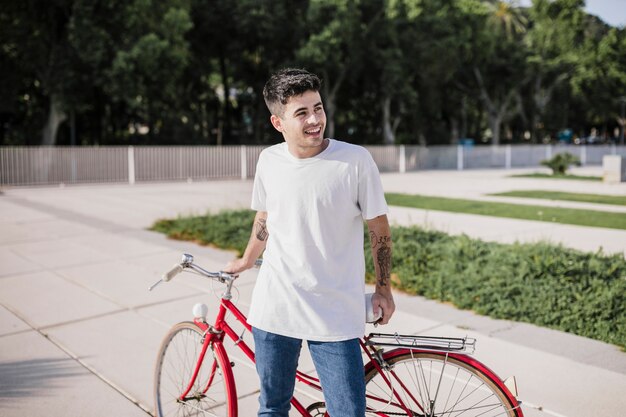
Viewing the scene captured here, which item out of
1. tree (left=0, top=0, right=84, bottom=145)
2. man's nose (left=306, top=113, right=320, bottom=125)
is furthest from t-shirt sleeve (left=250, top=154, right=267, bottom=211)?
tree (left=0, top=0, right=84, bottom=145)

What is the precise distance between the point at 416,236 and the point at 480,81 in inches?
1464

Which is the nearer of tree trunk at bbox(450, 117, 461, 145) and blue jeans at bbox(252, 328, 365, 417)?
blue jeans at bbox(252, 328, 365, 417)

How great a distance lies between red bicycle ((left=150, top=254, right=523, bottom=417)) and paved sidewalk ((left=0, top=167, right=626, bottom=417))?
59 cm

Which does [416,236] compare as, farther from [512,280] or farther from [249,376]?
[249,376]

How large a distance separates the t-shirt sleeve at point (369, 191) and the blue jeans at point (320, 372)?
492 millimetres

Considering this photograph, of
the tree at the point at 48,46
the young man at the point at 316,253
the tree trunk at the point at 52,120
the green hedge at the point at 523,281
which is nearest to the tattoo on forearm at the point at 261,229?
the young man at the point at 316,253

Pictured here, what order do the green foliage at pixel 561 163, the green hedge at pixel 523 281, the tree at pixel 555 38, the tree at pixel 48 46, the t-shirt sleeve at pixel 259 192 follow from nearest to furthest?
the t-shirt sleeve at pixel 259 192, the green hedge at pixel 523 281, the green foliage at pixel 561 163, the tree at pixel 48 46, the tree at pixel 555 38

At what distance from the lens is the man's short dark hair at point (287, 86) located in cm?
233

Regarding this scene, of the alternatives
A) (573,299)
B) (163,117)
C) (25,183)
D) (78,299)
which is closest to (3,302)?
(78,299)

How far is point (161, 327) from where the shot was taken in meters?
5.12

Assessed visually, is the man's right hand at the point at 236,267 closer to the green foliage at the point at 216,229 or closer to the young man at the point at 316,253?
the young man at the point at 316,253

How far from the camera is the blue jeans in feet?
7.41

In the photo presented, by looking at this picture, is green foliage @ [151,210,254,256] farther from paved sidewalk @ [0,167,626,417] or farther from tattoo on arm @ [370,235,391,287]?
tattoo on arm @ [370,235,391,287]

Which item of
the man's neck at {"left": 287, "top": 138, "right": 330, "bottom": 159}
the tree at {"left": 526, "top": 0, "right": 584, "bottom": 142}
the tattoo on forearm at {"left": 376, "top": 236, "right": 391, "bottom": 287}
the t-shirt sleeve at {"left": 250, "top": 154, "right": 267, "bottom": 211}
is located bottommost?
the tattoo on forearm at {"left": 376, "top": 236, "right": 391, "bottom": 287}
